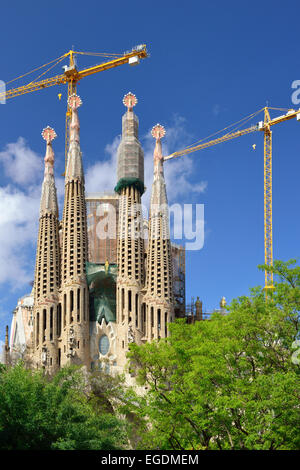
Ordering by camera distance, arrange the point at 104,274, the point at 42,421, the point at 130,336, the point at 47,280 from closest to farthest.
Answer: the point at 42,421
the point at 130,336
the point at 47,280
the point at 104,274

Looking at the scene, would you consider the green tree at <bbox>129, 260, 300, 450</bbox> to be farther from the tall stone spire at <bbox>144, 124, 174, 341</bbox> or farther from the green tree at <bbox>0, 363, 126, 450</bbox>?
the tall stone spire at <bbox>144, 124, 174, 341</bbox>

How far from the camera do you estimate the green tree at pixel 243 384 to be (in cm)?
2984

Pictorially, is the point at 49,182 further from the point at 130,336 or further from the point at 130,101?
the point at 130,336

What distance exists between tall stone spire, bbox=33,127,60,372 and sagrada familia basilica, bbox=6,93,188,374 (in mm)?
84

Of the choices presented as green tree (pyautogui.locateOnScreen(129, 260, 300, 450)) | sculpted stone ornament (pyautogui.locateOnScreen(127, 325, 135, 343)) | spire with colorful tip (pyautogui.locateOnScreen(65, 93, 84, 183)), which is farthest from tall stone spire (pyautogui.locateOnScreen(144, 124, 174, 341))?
green tree (pyautogui.locateOnScreen(129, 260, 300, 450))

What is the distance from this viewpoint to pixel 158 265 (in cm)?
6819

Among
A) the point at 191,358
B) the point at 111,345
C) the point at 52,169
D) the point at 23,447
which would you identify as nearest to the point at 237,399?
the point at 191,358

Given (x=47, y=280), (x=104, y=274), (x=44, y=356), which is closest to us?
(x=44, y=356)

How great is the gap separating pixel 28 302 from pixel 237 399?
56524mm

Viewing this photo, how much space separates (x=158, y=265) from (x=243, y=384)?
119 ft

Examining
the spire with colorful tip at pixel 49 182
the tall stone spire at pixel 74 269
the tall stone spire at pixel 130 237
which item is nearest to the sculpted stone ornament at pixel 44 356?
the tall stone spire at pixel 74 269

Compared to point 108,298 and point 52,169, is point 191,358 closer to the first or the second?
point 108,298

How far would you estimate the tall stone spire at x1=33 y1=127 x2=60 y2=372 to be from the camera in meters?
65.9

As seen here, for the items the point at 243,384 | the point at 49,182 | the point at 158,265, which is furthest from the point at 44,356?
the point at 243,384
